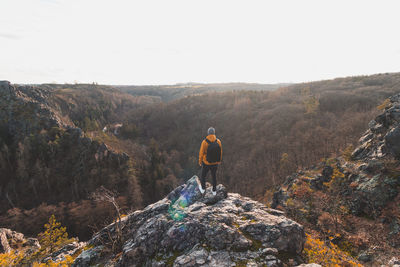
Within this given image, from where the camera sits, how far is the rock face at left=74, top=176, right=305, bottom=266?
24.0 ft

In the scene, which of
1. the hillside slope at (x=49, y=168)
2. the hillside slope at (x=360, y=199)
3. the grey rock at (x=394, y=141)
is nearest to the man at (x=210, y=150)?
the hillside slope at (x=360, y=199)

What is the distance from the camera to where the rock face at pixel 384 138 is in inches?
676

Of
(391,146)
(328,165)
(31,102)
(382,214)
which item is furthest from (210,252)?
(31,102)

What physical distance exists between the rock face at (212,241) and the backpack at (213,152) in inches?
113

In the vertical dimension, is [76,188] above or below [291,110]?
below

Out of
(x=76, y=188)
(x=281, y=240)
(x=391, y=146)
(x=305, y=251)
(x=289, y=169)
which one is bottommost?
(x=76, y=188)

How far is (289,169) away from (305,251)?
40.6m

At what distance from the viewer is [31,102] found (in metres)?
62.9

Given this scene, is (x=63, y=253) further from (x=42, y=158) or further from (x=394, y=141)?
(x=42, y=158)

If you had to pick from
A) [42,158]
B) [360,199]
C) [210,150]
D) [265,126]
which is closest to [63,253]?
[210,150]

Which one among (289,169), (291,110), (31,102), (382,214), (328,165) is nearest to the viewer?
(382,214)

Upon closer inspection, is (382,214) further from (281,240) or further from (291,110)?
(291,110)

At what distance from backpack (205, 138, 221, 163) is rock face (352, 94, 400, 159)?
18439 millimetres

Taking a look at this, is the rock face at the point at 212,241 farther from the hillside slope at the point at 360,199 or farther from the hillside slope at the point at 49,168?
the hillside slope at the point at 49,168
